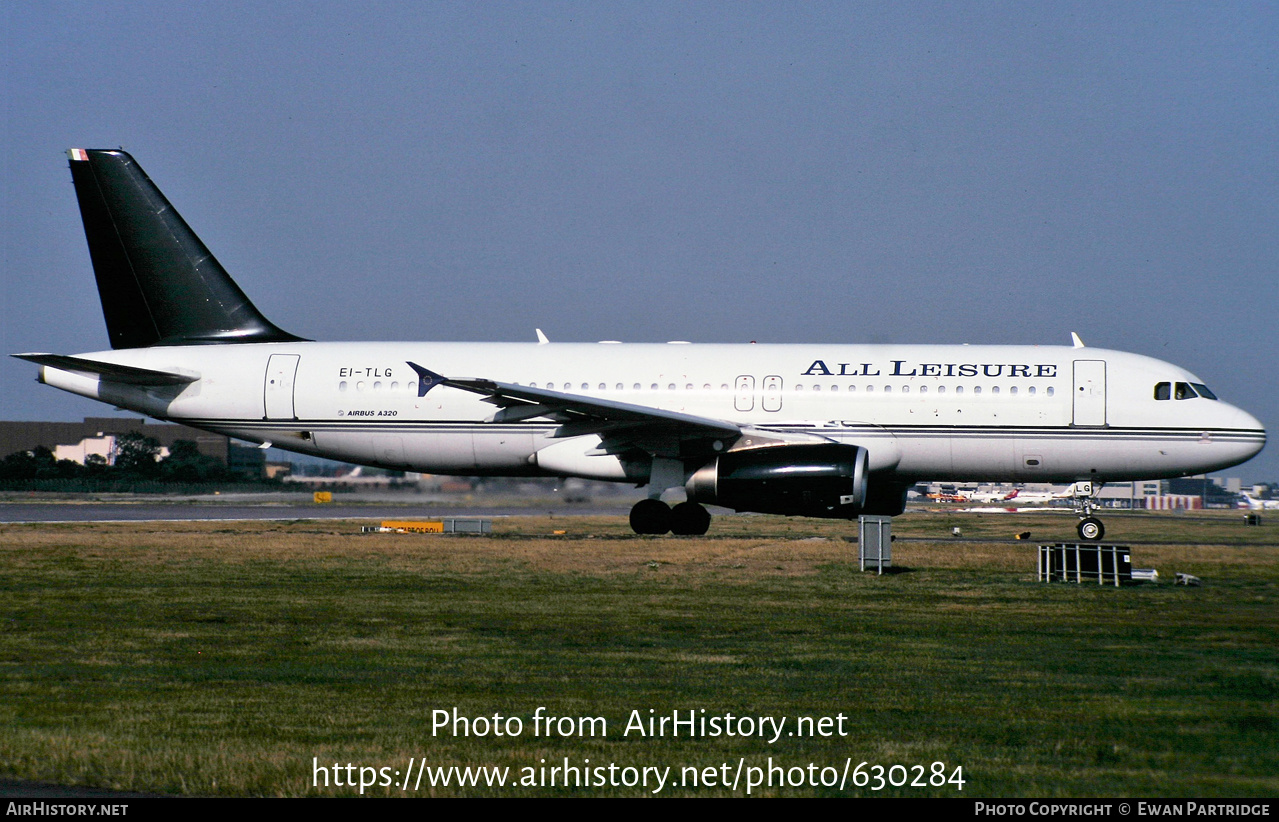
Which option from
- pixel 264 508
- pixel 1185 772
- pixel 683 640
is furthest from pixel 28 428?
pixel 1185 772

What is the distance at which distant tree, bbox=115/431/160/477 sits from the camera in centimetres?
5766

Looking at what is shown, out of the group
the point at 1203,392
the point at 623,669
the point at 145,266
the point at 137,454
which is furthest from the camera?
the point at 137,454

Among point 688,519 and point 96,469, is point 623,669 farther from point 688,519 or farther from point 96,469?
point 96,469

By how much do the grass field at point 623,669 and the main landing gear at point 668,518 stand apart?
394cm

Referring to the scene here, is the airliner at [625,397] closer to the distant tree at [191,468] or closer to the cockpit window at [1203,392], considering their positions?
the cockpit window at [1203,392]

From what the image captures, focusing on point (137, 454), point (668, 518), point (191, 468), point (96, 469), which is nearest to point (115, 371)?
point (668, 518)

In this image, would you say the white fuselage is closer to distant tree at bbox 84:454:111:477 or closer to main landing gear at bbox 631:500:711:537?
main landing gear at bbox 631:500:711:537

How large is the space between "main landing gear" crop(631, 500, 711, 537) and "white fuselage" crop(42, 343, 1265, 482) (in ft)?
2.26

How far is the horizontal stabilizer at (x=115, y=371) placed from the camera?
23.5 meters

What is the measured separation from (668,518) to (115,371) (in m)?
10.7

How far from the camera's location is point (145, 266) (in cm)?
2517

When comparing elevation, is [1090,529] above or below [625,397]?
below

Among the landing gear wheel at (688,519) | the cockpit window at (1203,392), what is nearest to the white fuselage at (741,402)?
the cockpit window at (1203,392)
